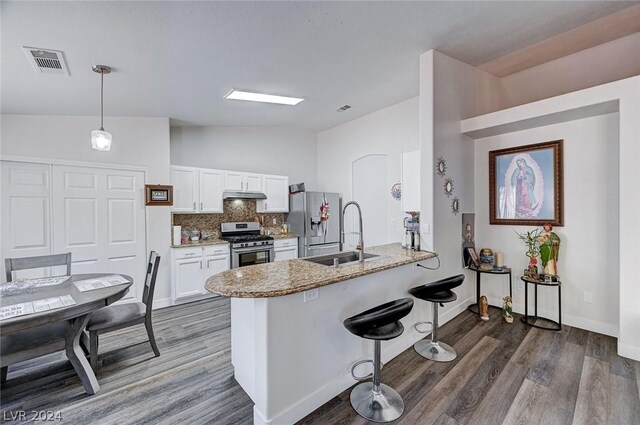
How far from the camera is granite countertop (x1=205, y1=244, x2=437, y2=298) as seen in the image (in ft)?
5.59

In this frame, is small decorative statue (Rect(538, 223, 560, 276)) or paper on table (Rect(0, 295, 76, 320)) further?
small decorative statue (Rect(538, 223, 560, 276))

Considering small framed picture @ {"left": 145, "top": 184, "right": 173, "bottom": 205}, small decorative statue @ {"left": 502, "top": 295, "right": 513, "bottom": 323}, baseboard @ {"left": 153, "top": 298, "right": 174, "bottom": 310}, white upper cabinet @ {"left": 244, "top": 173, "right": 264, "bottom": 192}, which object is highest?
white upper cabinet @ {"left": 244, "top": 173, "right": 264, "bottom": 192}

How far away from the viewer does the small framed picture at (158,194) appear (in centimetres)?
396

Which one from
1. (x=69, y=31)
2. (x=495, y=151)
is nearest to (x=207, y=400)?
(x=69, y=31)

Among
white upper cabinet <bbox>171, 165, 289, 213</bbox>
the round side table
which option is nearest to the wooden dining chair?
white upper cabinet <bbox>171, 165, 289, 213</bbox>

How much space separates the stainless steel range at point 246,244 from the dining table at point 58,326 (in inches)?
83.4

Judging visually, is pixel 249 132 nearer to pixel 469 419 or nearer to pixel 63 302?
pixel 63 302

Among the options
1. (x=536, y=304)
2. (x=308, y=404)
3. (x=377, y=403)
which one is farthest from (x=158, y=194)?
(x=536, y=304)

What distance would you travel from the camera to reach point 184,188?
4.34m

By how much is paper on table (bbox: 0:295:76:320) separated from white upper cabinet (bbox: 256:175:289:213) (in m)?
3.41

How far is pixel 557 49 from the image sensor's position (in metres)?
3.35

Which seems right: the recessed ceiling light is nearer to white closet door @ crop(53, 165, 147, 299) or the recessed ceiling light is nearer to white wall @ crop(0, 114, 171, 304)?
white wall @ crop(0, 114, 171, 304)

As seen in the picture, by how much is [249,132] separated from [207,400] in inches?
178

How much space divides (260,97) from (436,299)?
10.7 feet
